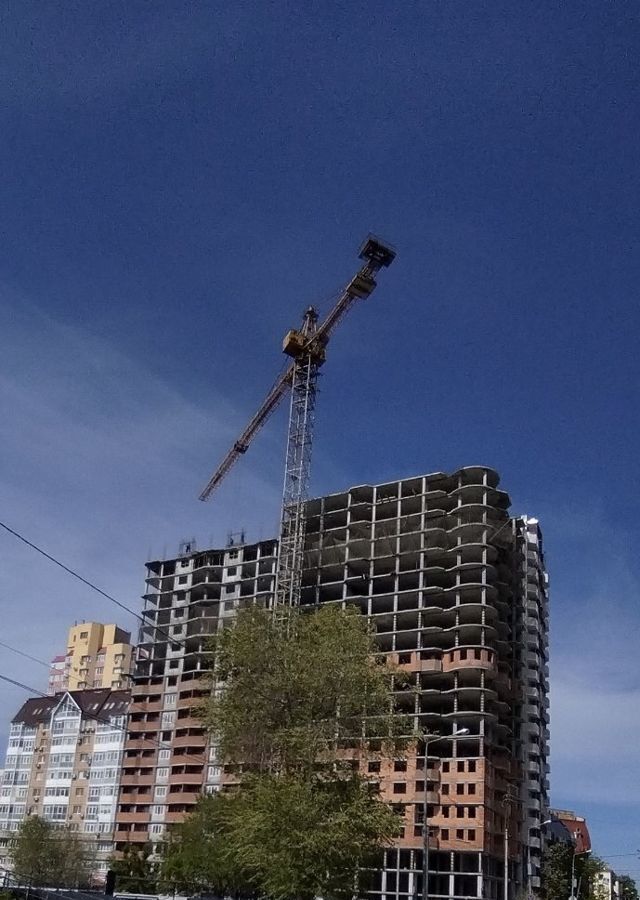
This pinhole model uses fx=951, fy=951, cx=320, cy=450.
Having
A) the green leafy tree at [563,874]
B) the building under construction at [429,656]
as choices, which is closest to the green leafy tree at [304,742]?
the building under construction at [429,656]

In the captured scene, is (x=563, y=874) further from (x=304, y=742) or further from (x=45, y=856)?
(x=304, y=742)

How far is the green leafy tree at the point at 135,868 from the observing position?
113062 millimetres

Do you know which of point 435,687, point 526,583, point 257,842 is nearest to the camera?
point 257,842

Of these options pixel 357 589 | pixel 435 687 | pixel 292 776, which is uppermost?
pixel 357 589

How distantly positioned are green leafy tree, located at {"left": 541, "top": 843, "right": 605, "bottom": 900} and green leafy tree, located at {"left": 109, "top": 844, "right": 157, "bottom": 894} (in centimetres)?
4923

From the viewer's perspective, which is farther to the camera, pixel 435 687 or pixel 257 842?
pixel 435 687

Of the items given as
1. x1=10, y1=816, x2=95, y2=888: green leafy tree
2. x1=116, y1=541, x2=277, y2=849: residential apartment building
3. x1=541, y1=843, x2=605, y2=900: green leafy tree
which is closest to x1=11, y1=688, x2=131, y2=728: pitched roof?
x1=116, y1=541, x2=277, y2=849: residential apartment building

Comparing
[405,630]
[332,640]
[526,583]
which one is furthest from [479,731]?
[332,640]

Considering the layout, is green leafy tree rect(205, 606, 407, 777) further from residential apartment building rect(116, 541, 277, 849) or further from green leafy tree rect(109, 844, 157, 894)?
residential apartment building rect(116, 541, 277, 849)

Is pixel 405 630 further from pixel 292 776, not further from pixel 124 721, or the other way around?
pixel 292 776

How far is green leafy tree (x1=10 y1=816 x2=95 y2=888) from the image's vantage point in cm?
11569

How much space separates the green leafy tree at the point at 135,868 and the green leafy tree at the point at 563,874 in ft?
162

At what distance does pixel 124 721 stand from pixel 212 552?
3353cm

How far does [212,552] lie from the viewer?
162500mm
